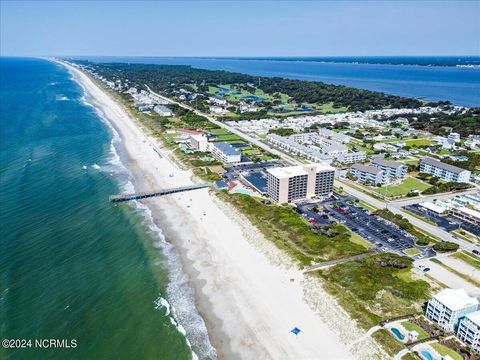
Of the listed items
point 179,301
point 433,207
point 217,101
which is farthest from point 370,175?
point 217,101

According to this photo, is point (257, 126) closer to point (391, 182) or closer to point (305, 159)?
point (305, 159)

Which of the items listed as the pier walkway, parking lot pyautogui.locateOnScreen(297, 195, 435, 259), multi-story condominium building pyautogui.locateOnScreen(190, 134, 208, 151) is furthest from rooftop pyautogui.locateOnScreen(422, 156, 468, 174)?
multi-story condominium building pyautogui.locateOnScreen(190, 134, 208, 151)

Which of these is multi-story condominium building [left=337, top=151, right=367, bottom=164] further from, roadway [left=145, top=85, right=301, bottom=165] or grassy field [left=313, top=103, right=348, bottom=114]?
grassy field [left=313, top=103, right=348, bottom=114]

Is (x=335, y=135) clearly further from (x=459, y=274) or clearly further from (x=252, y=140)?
(x=459, y=274)

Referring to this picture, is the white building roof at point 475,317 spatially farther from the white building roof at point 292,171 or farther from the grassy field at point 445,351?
the white building roof at point 292,171

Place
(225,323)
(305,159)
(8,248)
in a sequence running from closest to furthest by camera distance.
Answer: (225,323)
(8,248)
(305,159)

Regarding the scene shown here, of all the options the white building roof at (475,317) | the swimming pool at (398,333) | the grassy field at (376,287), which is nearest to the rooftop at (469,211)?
the grassy field at (376,287)

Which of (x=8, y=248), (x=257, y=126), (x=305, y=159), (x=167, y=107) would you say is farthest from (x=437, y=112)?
(x=8, y=248)
